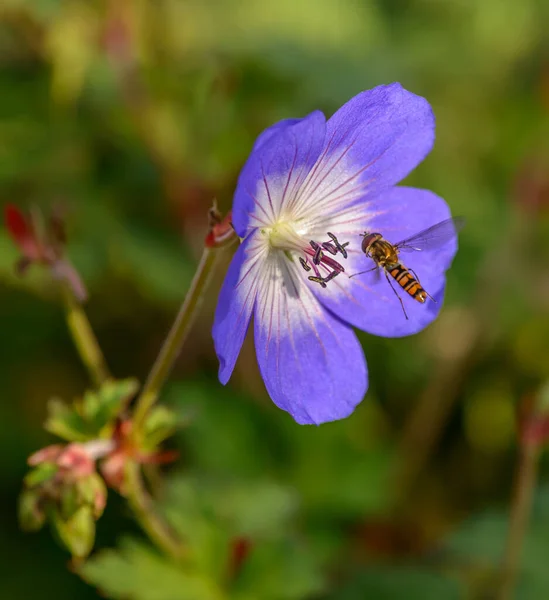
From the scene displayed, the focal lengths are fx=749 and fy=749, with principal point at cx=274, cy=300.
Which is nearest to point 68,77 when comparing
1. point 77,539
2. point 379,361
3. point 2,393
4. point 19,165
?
point 19,165

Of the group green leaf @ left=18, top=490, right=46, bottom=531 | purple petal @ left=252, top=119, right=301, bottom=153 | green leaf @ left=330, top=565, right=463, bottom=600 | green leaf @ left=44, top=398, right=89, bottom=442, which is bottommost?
green leaf @ left=330, top=565, right=463, bottom=600

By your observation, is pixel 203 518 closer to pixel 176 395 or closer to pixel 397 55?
pixel 176 395

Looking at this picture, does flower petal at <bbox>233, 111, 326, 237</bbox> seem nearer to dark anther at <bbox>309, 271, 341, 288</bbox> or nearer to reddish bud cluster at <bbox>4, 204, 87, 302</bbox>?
dark anther at <bbox>309, 271, 341, 288</bbox>

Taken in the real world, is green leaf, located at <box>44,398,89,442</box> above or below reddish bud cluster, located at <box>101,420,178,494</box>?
above

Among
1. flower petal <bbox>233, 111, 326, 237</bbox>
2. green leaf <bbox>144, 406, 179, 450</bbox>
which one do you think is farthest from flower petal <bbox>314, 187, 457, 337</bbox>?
green leaf <bbox>144, 406, 179, 450</bbox>

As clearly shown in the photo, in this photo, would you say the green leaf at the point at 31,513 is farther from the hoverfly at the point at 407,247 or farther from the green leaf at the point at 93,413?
the hoverfly at the point at 407,247

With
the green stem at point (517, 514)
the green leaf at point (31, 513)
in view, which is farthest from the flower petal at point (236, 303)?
the green stem at point (517, 514)
